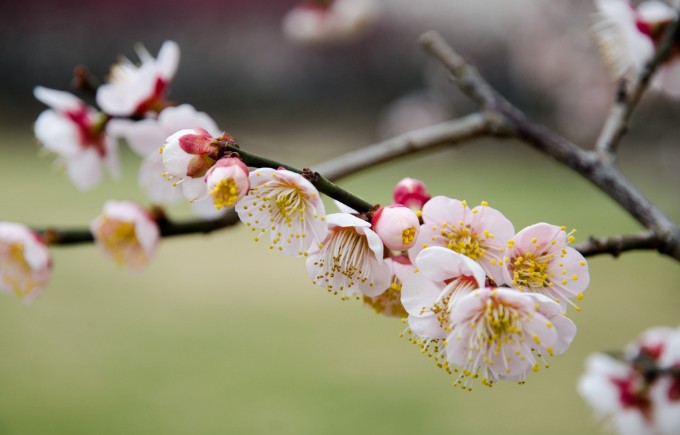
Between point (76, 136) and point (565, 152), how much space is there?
610mm

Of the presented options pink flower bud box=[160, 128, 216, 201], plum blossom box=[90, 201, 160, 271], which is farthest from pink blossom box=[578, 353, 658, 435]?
pink flower bud box=[160, 128, 216, 201]

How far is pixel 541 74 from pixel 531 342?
4385 millimetres

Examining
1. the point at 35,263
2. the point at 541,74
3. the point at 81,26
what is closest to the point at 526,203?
the point at 541,74

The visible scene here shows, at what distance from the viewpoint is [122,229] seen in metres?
0.89

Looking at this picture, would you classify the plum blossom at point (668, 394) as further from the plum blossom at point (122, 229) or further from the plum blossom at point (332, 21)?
the plum blossom at point (332, 21)


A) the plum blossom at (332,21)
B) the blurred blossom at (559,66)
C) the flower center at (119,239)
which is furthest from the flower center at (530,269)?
the blurred blossom at (559,66)

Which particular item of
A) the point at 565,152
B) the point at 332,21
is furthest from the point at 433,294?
the point at 332,21

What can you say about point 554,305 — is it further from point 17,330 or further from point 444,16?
point 444,16

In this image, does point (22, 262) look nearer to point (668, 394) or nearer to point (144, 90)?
point (144, 90)

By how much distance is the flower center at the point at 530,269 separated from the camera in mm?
521

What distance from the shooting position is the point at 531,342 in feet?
1.66

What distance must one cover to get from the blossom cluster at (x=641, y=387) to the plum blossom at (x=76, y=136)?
747mm

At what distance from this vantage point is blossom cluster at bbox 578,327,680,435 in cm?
93

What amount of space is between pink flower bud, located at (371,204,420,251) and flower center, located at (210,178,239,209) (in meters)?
0.10
